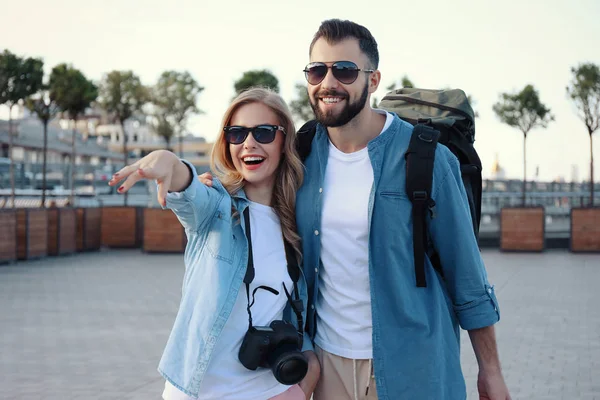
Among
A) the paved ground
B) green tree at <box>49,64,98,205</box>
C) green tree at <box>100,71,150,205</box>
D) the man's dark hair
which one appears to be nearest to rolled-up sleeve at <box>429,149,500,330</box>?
the man's dark hair

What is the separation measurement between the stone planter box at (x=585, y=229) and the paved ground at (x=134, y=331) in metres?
3.85

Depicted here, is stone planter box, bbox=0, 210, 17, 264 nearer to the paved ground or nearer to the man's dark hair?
the paved ground

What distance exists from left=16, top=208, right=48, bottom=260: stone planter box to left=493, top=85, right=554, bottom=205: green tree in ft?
47.8

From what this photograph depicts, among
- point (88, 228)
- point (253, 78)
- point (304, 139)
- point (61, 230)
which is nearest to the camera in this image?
point (304, 139)

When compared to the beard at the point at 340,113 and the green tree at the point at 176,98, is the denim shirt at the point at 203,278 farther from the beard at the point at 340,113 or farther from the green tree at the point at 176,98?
the green tree at the point at 176,98

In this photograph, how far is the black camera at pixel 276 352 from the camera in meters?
2.63

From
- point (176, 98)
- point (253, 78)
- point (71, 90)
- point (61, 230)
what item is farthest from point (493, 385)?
point (176, 98)

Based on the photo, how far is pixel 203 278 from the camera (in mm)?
2705

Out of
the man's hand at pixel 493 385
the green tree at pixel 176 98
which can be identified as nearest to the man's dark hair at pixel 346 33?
the man's hand at pixel 493 385

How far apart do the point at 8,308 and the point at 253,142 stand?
28.2 ft

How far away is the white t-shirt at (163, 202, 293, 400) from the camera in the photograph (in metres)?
2.68

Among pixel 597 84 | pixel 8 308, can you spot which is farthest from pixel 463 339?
pixel 597 84

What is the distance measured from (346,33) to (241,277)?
0.98 m

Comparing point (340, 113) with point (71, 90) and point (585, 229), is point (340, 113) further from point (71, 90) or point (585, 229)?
point (71, 90)
